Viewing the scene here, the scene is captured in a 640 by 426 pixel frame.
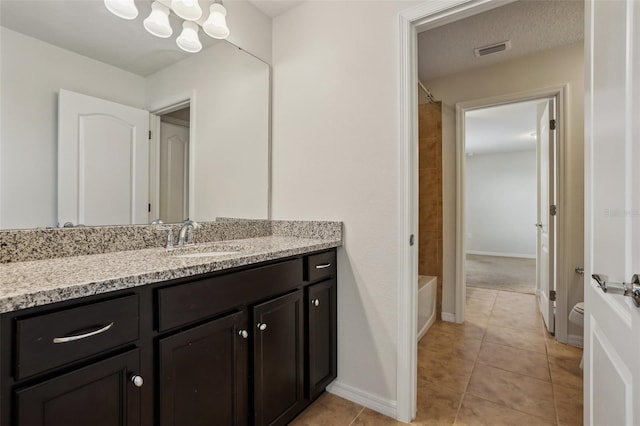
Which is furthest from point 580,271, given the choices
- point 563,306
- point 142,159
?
point 142,159

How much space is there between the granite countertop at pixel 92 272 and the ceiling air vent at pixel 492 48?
2384 millimetres

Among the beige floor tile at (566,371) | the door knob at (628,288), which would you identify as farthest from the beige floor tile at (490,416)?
the door knob at (628,288)

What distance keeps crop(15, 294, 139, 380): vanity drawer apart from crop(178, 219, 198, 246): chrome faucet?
0.68 metres

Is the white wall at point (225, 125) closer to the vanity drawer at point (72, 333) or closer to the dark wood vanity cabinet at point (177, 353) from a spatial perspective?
the dark wood vanity cabinet at point (177, 353)

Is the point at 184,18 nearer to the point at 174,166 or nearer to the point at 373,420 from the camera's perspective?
the point at 174,166

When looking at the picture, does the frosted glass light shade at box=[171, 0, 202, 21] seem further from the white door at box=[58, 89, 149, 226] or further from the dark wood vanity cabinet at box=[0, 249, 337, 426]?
the dark wood vanity cabinet at box=[0, 249, 337, 426]

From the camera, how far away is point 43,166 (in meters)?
1.18

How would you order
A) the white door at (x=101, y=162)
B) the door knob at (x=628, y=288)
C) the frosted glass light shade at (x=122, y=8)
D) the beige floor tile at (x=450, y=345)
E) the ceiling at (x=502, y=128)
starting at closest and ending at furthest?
the door knob at (x=628, y=288) < the white door at (x=101, y=162) < the frosted glass light shade at (x=122, y=8) < the beige floor tile at (x=450, y=345) < the ceiling at (x=502, y=128)

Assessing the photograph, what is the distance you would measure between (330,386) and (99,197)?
1.57 m

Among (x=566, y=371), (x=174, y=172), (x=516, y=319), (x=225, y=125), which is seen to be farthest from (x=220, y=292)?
(x=516, y=319)

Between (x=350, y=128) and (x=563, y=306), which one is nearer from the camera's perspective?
(x=350, y=128)

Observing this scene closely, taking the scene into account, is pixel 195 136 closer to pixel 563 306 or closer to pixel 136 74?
pixel 136 74

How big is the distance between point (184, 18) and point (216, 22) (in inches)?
6.5

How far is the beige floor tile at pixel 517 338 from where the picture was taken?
2.37 meters
